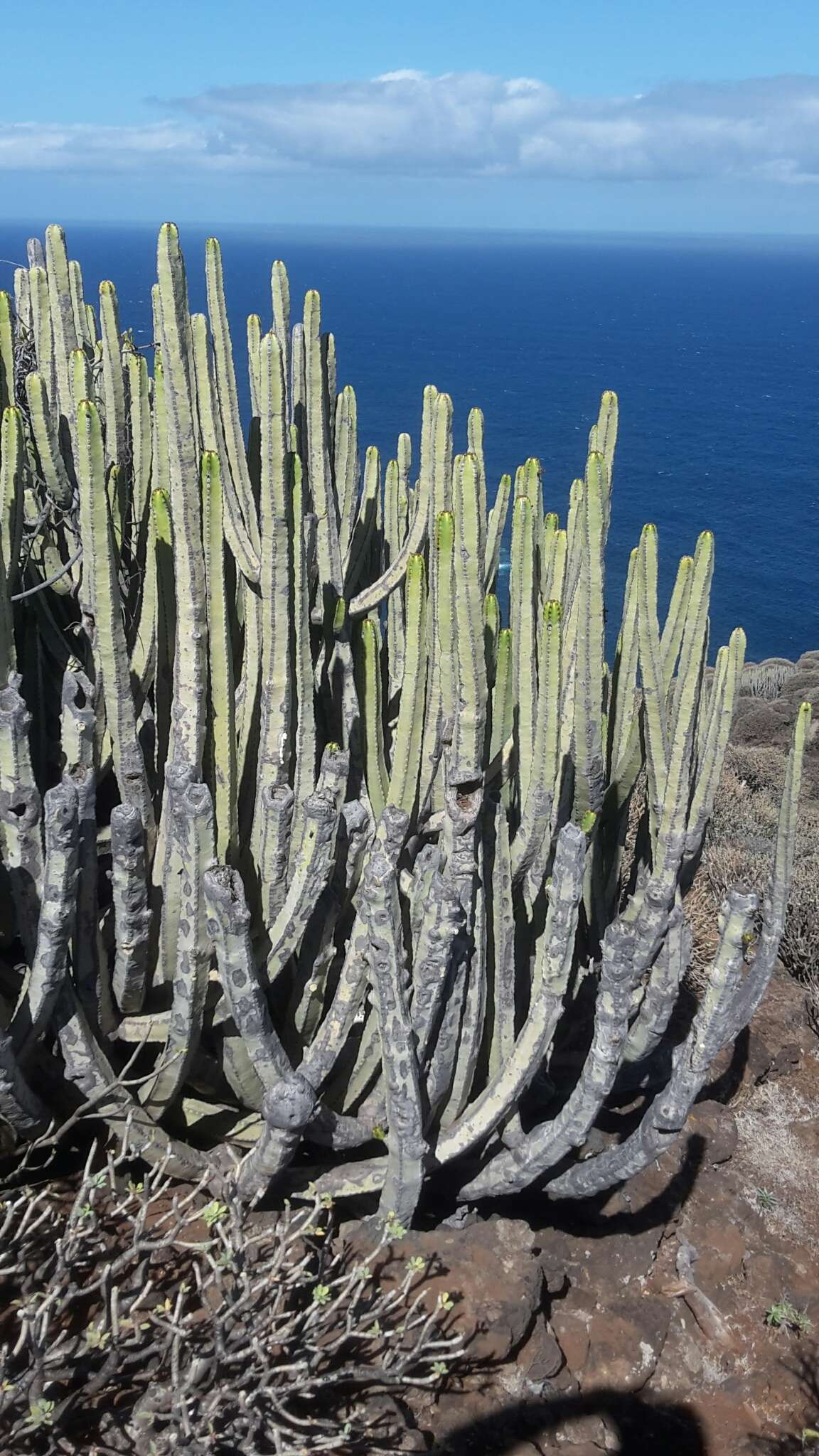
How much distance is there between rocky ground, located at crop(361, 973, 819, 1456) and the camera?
9.70 ft

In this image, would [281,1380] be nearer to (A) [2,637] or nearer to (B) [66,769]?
(B) [66,769]

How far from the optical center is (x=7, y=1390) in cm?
225

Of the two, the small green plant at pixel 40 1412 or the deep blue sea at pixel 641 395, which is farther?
the deep blue sea at pixel 641 395

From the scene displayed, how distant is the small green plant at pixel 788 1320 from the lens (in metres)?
A: 3.49

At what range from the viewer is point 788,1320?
350 centimetres

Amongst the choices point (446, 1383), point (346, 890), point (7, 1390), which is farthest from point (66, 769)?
point (446, 1383)

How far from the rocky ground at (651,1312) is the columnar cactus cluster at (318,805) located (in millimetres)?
261

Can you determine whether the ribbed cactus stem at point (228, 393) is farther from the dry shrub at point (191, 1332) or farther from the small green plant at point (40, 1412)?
Answer: the small green plant at point (40, 1412)

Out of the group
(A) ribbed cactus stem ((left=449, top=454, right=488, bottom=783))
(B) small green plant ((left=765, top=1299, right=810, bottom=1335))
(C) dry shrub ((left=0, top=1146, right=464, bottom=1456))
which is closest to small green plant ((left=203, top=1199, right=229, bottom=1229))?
(C) dry shrub ((left=0, top=1146, right=464, bottom=1456))

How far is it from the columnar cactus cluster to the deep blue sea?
3.08 metres

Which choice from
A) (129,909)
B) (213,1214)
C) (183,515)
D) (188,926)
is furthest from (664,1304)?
(183,515)

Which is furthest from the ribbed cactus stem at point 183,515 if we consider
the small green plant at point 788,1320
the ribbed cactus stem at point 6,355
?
the small green plant at point 788,1320

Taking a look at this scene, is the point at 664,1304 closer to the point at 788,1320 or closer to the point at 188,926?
the point at 788,1320

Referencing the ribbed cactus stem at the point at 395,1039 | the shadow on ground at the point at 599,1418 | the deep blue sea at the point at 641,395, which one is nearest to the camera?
the ribbed cactus stem at the point at 395,1039
